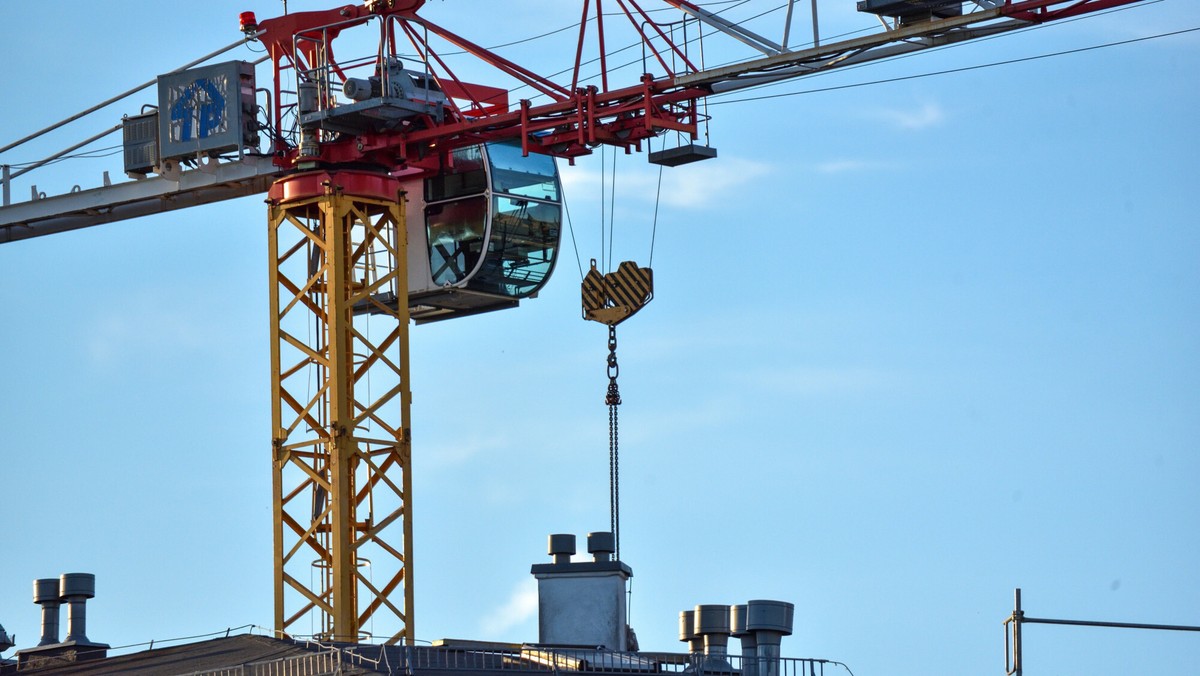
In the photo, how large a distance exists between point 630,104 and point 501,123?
3.00m

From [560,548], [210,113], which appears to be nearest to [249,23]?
[210,113]

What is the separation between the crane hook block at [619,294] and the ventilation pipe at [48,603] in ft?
34.8

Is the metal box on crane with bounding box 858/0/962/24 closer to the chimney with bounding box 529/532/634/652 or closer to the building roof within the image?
the chimney with bounding box 529/532/634/652

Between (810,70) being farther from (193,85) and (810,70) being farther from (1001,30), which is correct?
(193,85)

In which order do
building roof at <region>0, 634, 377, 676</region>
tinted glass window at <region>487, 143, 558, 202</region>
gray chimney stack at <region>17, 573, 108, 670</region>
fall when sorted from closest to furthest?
building roof at <region>0, 634, 377, 676</region> < gray chimney stack at <region>17, 573, 108, 670</region> < tinted glass window at <region>487, 143, 558, 202</region>

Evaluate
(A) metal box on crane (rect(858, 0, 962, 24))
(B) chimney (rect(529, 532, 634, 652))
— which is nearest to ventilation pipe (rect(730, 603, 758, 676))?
(B) chimney (rect(529, 532, 634, 652))

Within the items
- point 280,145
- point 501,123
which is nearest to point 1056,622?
point 501,123

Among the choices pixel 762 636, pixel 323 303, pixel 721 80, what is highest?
pixel 721 80

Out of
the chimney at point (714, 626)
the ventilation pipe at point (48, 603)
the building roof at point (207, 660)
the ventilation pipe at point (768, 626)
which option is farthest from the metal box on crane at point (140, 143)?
the ventilation pipe at point (768, 626)

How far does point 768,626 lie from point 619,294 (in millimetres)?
13762

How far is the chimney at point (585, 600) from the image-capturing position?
43.9 metres

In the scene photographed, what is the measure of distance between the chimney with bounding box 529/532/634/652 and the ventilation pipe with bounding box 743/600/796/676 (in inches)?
150

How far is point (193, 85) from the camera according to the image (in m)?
54.6

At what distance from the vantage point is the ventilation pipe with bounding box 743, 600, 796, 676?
40.1 metres
